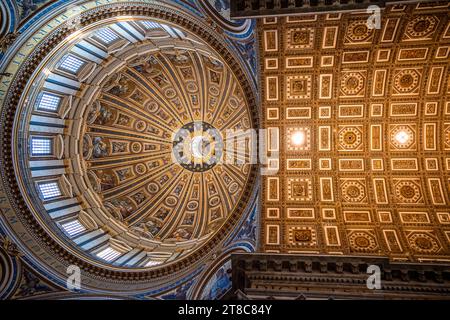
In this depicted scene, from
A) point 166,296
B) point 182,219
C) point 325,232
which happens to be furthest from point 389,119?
point 182,219

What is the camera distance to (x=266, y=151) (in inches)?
657

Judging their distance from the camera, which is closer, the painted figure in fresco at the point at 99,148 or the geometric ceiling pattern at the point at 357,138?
the geometric ceiling pattern at the point at 357,138

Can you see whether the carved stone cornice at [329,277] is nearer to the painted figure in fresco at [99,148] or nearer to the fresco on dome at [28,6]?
the fresco on dome at [28,6]

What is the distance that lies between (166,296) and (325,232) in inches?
324

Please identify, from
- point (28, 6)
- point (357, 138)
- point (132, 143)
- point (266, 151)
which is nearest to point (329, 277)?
point (266, 151)

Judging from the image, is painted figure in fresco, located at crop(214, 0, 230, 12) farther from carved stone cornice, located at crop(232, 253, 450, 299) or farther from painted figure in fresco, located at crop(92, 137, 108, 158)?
painted figure in fresco, located at crop(92, 137, 108, 158)

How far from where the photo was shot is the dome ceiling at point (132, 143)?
15.5m

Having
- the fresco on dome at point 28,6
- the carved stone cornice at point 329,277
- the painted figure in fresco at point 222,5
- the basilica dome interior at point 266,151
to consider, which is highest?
the painted figure in fresco at point 222,5

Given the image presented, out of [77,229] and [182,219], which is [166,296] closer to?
[77,229]

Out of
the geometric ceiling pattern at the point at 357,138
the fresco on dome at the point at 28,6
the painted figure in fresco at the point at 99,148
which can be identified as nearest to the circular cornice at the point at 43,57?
the fresco on dome at the point at 28,6

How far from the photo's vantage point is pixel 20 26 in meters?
12.5

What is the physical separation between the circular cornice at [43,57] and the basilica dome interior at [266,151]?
57mm

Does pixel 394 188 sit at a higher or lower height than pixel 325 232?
higher

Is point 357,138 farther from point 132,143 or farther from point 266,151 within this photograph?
point 132,143
